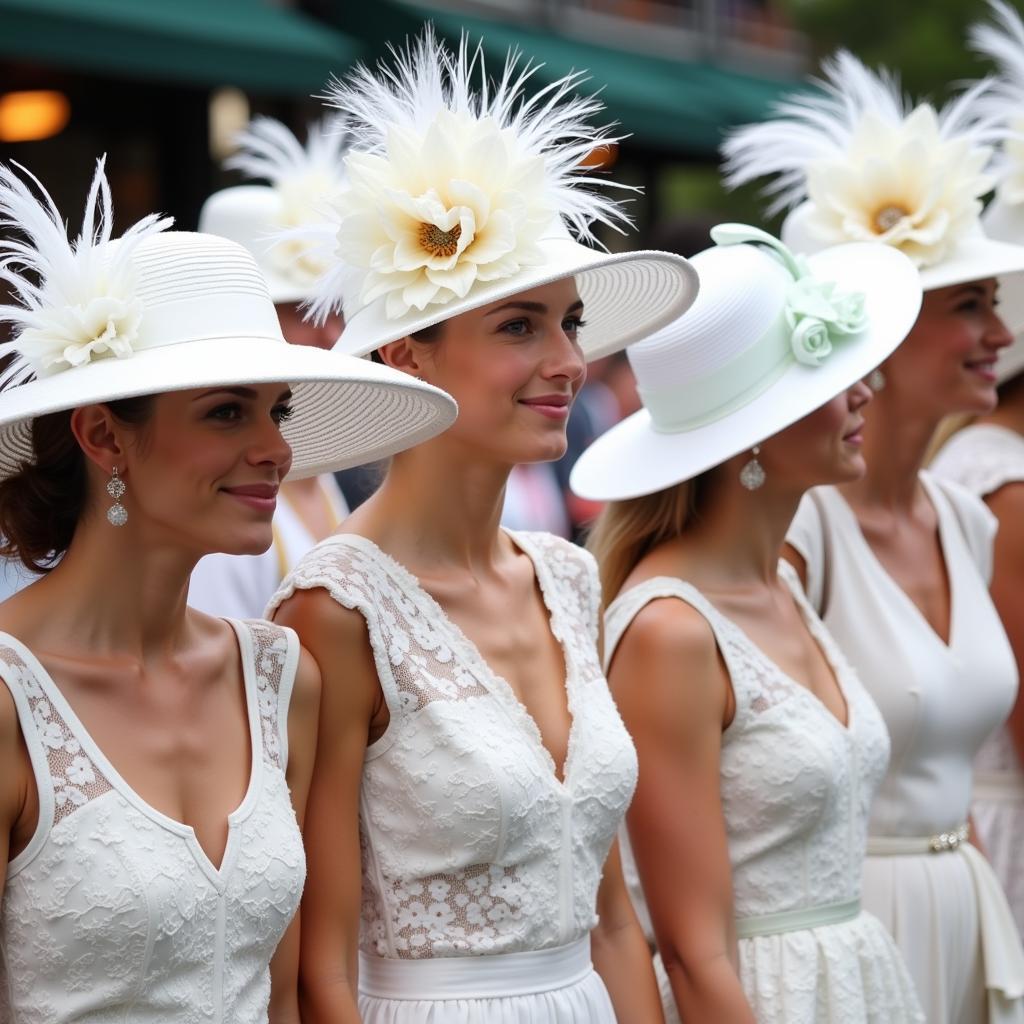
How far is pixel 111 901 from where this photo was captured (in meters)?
2.47

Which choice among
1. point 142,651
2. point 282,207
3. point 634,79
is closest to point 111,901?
point 142,651

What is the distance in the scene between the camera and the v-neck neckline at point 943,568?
14.0ft

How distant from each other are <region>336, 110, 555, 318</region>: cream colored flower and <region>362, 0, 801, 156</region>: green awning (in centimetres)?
674

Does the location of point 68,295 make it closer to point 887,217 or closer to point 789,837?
point 789,837

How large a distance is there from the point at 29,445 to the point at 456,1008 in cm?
119

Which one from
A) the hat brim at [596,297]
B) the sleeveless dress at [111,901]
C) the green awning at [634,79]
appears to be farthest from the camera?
the green awning at [634,79]

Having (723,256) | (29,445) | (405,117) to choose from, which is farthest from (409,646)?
(723,256)

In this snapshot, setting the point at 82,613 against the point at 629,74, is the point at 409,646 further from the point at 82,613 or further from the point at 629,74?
the point at 629,74

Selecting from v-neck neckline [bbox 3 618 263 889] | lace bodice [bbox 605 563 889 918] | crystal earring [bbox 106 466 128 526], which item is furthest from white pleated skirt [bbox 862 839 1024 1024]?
crystal earring [bbox 106 466 128 526]

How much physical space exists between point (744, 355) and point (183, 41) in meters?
5.17

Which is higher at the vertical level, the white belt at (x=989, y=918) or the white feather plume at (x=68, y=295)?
the white feather plume at (x=68, y=295)

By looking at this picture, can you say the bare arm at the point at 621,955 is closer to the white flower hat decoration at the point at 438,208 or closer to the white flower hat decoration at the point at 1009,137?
the white flower hat decoration at the point at 438,208

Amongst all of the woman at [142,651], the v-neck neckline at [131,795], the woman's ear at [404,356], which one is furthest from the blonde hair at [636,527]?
the v-neck neckline at [131,795]

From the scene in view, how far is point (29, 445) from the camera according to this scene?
2777 mm
